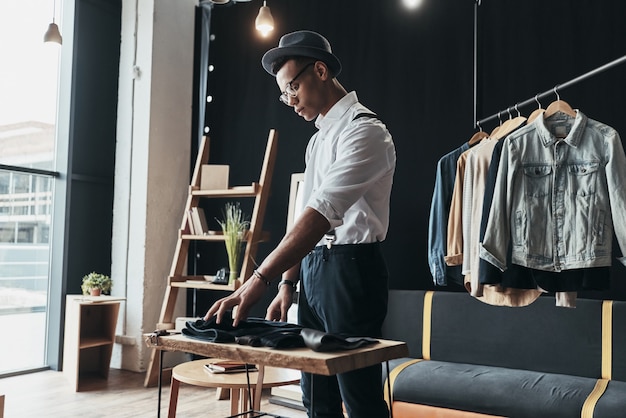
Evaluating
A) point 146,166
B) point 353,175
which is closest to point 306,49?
point 353,175

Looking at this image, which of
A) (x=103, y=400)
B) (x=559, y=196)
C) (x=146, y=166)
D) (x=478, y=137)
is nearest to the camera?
(x=559, y=196)

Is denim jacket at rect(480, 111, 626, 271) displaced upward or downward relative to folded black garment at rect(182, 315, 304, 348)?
upward

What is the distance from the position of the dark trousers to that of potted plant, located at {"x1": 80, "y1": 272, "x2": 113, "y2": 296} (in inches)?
144

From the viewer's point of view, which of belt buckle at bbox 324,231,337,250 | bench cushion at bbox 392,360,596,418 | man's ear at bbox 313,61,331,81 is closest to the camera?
belt buckle at bbox 324,231,337,250

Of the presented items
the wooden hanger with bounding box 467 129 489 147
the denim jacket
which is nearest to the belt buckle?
the denim jacket

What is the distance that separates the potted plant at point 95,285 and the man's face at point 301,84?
12.1ft

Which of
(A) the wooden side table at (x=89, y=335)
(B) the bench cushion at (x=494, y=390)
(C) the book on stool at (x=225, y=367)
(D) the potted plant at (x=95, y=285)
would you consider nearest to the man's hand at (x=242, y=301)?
(C) the book on stool at (x=225, y=367)

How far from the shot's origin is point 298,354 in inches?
55.5

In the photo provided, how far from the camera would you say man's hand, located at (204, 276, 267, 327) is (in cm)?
161

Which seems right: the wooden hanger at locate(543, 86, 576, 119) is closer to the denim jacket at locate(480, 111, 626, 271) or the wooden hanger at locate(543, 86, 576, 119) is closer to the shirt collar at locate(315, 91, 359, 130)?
the denim jacket at locate(480, 111, 626, 271)

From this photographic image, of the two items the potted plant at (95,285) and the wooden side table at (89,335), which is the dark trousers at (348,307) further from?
the potted plant at (95,285)

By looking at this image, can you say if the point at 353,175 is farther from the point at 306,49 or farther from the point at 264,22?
the point at 264,22

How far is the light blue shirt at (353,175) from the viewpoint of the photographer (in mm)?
1790

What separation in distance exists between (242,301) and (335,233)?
1.41 feet
